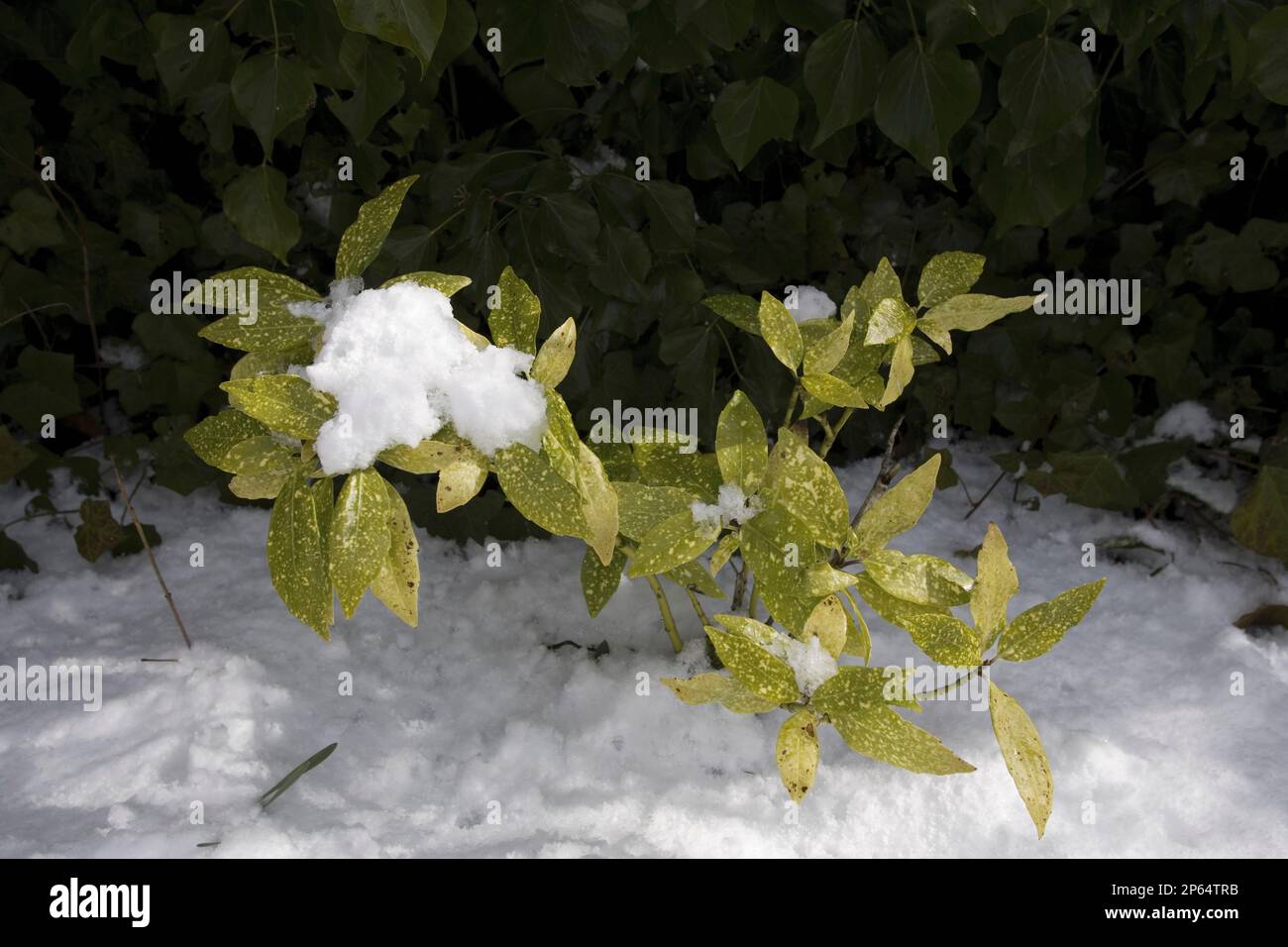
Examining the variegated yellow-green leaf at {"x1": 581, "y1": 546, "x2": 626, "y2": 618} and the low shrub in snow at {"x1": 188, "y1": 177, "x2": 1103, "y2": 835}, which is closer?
the low shrub in snow at {"x1": 188, "y1": 177, "x2": 1103, "y2": 835}

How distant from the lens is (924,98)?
100cm

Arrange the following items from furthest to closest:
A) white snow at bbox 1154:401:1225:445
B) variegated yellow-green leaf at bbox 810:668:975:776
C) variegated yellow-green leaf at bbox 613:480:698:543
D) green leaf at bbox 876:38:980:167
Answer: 1. white snow at bbox 1154:401:1225:445
2. green leaf at bbox 876:38:980:167
3. variegated yellow-green leaf at bbox 613:480:698:543
4. variegated yellow-green leaf at bbox 810:668:975:776

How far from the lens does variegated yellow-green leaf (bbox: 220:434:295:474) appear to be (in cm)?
77

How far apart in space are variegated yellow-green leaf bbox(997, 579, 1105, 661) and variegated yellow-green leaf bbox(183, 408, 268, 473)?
0.64m

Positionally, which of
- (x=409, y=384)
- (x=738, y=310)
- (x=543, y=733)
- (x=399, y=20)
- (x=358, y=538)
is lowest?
(x=543, y=733)

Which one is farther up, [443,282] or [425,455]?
[443,282]

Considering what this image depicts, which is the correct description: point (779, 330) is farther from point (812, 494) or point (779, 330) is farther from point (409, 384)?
point (409, 384)

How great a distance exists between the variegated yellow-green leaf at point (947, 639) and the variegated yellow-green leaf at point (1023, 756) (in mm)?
33

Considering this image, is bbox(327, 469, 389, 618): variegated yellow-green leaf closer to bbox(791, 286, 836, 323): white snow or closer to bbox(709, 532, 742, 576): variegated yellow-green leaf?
bbox(709, 532, 742, 576): variegated yellow-green leaf

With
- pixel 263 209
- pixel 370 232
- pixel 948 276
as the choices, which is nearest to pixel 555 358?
pixel 370 232

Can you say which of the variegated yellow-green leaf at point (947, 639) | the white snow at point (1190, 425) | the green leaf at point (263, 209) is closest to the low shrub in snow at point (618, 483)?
the variegated yellow-green leaf at point (947, 639)

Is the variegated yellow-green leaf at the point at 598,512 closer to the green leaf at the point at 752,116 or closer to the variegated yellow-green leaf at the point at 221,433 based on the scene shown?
the variegated yellow-green leaf at the point at 221,433

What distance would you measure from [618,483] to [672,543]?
81mm

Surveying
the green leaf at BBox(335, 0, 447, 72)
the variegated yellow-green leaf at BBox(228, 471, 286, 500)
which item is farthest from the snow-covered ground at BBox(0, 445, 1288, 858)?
the green leaf at BBox(335, 0, 447, 72)
